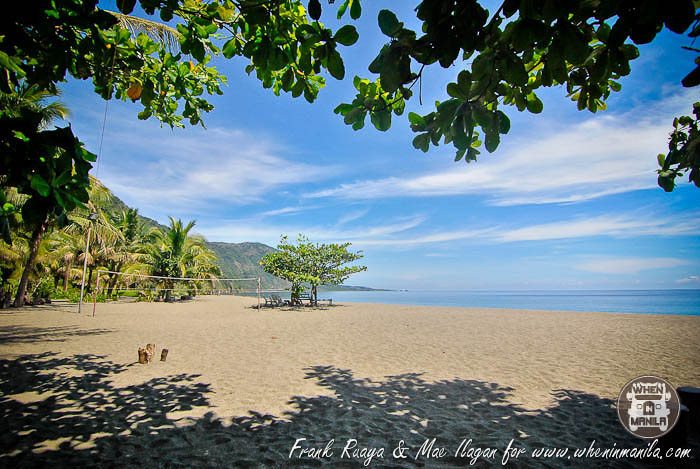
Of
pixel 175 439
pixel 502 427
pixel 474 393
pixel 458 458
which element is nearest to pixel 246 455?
pixel 175 439

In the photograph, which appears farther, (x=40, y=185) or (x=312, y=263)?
(x=312, y=263)

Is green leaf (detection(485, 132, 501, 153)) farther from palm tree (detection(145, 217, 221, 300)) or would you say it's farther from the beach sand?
palm tree (detection(145, 217, 221, 300))

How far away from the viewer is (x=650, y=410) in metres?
3.22

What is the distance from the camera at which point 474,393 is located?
184 inches

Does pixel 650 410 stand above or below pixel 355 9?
below

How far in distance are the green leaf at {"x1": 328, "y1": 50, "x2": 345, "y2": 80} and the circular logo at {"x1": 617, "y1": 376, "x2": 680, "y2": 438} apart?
407cm

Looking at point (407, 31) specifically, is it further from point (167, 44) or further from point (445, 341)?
point (445, 341)

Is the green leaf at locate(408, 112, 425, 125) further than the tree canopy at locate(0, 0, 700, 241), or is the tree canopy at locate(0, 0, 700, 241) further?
the green leaf at locate(408, 112, 425, 125)

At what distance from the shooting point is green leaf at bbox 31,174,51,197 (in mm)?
1611

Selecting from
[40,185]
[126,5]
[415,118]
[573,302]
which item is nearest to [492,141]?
[415,118]

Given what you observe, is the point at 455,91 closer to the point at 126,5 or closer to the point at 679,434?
the point at 126,5

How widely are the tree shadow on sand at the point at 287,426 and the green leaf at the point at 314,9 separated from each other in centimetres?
349

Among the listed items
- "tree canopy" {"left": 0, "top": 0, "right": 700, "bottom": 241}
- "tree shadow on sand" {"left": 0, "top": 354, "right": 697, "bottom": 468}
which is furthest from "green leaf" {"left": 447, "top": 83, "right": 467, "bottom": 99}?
"tree shadow on sand" {"left": 0, "top": 354, "right": 697, "bottom": 468}

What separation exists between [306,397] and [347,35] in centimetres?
450
